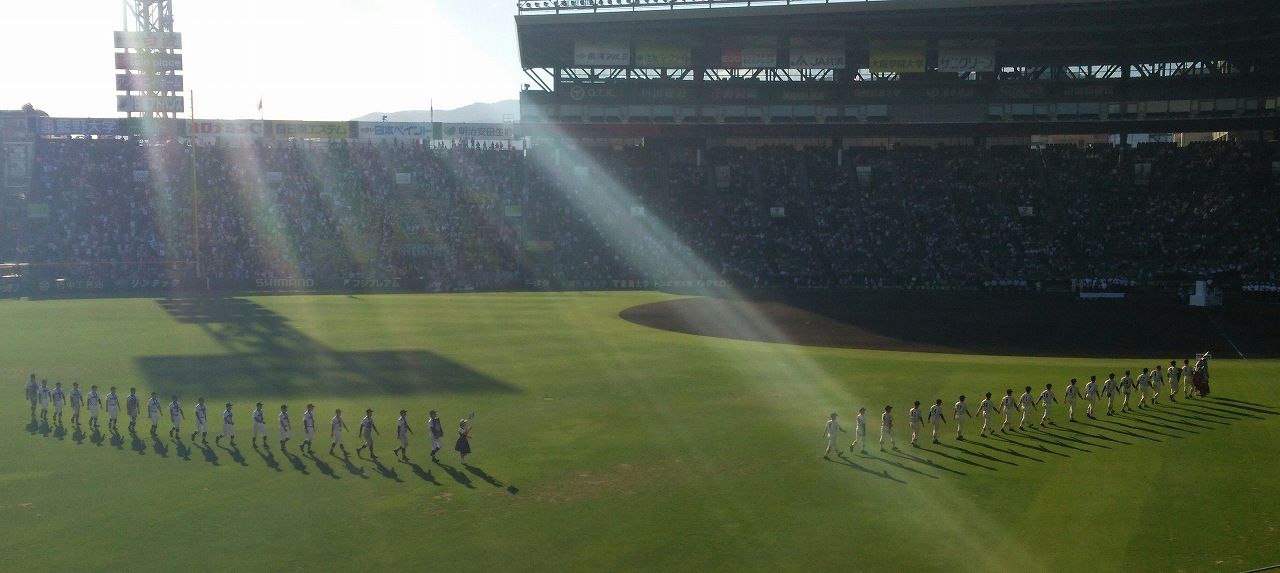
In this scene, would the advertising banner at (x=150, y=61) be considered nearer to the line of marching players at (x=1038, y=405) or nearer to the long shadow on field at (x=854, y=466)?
the line of marching players at (x=1038, y=405)

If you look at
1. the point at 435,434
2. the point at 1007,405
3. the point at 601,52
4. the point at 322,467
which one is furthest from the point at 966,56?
the point at 322,467

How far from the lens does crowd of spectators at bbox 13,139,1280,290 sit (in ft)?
232

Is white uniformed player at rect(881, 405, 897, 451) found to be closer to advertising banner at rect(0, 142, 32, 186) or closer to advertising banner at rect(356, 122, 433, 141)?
advertising banner at rect(356, 122, 433, 141)

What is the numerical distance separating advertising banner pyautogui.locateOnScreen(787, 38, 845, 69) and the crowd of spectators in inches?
361

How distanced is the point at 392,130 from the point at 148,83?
68.5 feet

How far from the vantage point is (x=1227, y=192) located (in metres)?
74.4

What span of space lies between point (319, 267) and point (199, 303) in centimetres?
1376

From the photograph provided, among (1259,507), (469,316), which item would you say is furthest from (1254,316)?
(469,316)

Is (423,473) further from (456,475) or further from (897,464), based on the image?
(897,464)

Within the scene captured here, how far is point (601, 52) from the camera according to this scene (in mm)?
77500

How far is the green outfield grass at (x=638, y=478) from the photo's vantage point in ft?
56.4

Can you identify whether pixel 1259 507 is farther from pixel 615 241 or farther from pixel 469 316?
pixel 615 241

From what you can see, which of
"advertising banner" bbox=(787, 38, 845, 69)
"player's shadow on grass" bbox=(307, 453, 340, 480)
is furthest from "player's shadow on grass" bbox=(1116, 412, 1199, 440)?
"advertising banner" bbox=(787, 38, 845, 69)

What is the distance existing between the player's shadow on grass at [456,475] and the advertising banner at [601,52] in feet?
193
